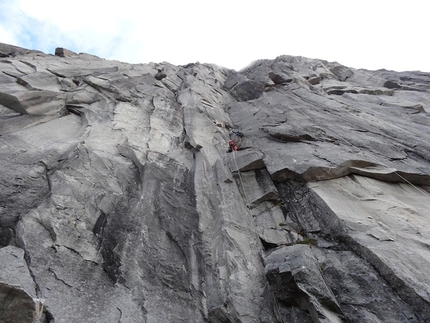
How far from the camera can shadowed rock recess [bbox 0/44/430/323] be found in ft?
23.1

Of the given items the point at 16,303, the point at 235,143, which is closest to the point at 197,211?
the point at 16,303

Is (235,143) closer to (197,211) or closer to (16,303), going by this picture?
(197,211)

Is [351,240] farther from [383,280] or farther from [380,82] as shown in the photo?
[380,82]

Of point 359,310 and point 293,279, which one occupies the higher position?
point 293,279

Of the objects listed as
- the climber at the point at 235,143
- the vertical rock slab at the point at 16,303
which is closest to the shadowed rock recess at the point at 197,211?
the vertical rock slab at the point at 16,303

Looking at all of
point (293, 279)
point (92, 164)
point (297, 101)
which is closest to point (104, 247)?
point (92, 164)

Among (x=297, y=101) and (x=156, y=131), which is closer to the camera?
(x=156, y=131)

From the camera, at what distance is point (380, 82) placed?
30.6 metres

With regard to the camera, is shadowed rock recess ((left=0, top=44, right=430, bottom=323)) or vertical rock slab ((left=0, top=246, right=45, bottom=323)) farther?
shadowed rock recess ((left=0, top=44, right=430, bottom=323))

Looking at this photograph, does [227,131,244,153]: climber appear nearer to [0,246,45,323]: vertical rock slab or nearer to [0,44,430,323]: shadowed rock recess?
[0,44,430,323]: shadowed rock recess

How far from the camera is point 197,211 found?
10.5m

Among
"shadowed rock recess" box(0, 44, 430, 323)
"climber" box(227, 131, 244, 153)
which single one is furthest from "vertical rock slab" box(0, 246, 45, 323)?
"climber" box(227, 131, 244, 153)

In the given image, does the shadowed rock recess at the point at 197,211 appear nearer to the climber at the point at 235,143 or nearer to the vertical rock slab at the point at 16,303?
the vertical rock slab at the point at 16,303

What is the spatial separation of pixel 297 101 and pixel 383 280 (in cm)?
1593
